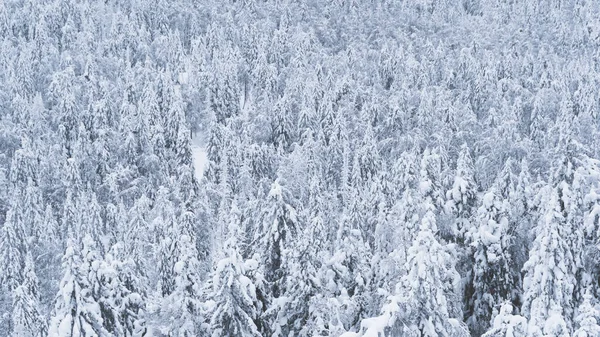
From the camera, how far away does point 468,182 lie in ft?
110

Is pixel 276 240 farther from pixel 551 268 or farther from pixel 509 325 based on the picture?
pixel 509 325

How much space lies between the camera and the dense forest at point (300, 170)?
25.9 metres

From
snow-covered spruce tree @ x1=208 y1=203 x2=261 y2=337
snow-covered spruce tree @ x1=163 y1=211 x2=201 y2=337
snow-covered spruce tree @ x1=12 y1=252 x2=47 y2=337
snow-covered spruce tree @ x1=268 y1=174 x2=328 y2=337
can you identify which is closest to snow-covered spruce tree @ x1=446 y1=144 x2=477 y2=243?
snow-covered spruce tree @ x1=268 y1=174 x2=328 y2=337

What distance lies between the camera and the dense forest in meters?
25.9

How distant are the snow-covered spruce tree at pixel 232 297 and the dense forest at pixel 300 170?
0.09 meters

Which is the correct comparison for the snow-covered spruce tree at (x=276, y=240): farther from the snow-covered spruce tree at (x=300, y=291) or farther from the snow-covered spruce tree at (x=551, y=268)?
the snow-covered spruce tree at (x=551, y=268)

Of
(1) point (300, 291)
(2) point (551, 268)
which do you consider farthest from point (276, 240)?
(2) point (551, 268)

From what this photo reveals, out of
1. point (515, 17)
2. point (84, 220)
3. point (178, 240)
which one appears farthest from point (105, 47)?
point (515, 17)

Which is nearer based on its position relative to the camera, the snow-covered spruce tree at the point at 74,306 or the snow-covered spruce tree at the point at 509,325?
the snow-covered spruce tree at the point at 509,325

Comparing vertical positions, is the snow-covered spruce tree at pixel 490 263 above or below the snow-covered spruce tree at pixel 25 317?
above

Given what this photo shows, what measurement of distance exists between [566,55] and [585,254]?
8983cm

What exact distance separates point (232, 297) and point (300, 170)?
92.8ft

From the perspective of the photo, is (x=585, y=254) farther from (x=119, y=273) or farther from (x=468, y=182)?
(x=119, y=273)

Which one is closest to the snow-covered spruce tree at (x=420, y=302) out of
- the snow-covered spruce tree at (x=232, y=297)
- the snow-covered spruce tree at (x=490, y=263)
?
the snow-covered spruce tree at (x=232, y=297)
